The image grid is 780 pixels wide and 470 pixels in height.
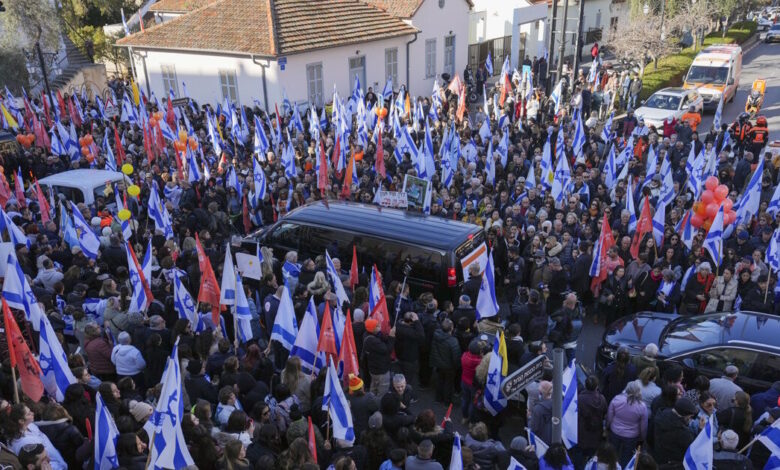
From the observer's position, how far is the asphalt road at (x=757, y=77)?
977 inches

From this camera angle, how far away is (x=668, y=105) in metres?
21.8

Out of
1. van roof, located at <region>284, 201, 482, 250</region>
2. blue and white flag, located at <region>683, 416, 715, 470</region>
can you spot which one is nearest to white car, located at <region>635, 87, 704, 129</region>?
van roof, located at <region>284, 201, 482, 250</region>

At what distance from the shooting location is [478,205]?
13.0m

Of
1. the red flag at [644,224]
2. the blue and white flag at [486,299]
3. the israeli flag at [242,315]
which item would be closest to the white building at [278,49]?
the red flag at [644,224]

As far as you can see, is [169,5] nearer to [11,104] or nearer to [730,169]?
[11,104]

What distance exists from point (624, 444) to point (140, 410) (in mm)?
4726

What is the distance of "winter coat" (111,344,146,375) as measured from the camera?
7.45 metres

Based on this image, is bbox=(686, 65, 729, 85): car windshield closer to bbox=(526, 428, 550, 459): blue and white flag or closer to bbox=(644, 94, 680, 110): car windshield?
bbox=(644, 94, 680, 110): car windshield

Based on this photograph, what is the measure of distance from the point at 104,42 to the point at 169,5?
428 centimetres

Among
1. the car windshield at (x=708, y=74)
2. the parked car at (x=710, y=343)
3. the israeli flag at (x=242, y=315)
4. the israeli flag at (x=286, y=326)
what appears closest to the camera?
the parked car at (x=710, y=343)

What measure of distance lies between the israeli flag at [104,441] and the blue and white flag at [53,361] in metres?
1.36

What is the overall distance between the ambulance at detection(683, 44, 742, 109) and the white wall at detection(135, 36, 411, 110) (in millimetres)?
11562

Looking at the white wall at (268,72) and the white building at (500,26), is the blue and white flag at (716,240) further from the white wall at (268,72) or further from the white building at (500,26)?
the white building at (500,26)

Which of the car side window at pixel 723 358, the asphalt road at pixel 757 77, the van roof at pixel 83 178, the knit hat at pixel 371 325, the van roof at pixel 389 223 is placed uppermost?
the van roof at pixel 389 223
